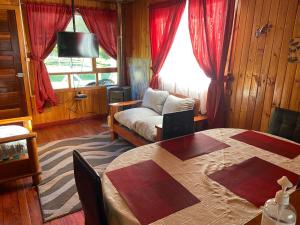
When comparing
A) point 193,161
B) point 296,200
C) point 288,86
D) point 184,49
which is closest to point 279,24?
point 288,86

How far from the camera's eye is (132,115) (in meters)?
3.27

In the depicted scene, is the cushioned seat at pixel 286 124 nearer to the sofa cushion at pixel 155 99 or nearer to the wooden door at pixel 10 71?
the sofa cushion at pixel 155 99

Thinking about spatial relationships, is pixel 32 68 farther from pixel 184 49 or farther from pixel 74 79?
pixel 184 49

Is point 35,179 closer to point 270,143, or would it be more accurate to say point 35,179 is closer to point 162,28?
point 270,143

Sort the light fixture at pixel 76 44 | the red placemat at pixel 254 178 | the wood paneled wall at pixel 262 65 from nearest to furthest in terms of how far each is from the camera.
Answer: the red placemat at pixel 254 178, the wood paneled wall at pixel 262 65, the light fixture at pixel 76 44

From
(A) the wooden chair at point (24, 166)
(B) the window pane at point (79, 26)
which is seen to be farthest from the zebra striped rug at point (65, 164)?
(B) the window pane at point (79, 26)

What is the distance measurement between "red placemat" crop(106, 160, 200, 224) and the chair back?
0.58 meters

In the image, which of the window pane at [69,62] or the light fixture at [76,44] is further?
the window pane at [69,62]

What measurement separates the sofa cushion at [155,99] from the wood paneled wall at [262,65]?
1.04m

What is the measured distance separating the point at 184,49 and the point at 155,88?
2.99ft

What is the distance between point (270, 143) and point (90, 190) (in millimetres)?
1409

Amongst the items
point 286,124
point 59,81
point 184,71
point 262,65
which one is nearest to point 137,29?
point 184,71

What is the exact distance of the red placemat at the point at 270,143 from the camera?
62.5 inches

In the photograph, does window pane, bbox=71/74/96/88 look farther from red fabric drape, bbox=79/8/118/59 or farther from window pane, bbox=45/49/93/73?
red fabric drape, bbox=79/8/118/59
